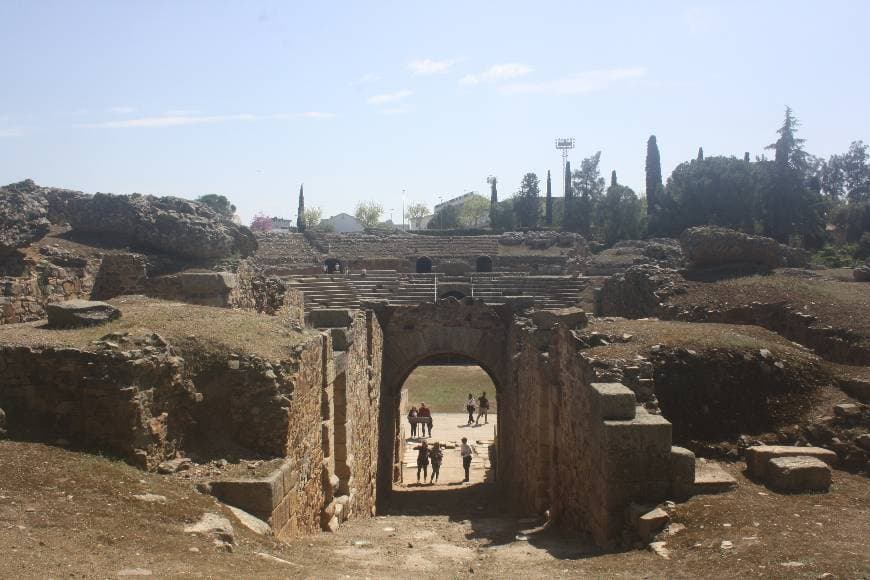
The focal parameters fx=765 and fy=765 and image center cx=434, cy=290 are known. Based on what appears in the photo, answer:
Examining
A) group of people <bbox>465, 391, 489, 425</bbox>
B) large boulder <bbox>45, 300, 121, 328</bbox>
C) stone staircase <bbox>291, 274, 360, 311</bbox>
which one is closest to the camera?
large boulder <bbox>45, 300, 121, 328</bbox>

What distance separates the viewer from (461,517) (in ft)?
47.1

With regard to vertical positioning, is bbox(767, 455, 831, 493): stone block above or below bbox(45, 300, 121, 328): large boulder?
below

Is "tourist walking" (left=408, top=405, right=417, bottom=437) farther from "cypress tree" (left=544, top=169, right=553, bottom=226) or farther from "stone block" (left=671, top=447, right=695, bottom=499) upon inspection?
"cypress tree" (left=544, top=169, right=553, bottom=226)

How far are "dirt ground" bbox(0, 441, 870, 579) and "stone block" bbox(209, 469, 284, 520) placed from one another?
301 mm

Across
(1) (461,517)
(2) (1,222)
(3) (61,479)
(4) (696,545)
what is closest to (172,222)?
(2) (1,222)

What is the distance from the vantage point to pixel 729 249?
61.5ft

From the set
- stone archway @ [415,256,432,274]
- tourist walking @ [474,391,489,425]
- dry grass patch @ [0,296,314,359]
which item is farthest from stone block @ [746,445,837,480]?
stone archway @ [415,256,432,274]

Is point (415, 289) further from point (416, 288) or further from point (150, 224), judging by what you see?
point (150, 224)

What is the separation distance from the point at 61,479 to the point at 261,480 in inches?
66.8

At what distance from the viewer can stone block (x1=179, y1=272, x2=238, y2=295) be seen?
14.3 meters

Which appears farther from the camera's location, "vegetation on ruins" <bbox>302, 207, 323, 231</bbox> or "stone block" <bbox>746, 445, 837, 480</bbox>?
"vegetation on ruins" <bbox>302, 207, 323, 231</bbox>

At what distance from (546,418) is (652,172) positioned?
47.2 meters

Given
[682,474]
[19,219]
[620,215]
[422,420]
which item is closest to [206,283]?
[19,219]

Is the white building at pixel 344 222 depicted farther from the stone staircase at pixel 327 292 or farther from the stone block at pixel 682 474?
the stone block at pixel 682 474
